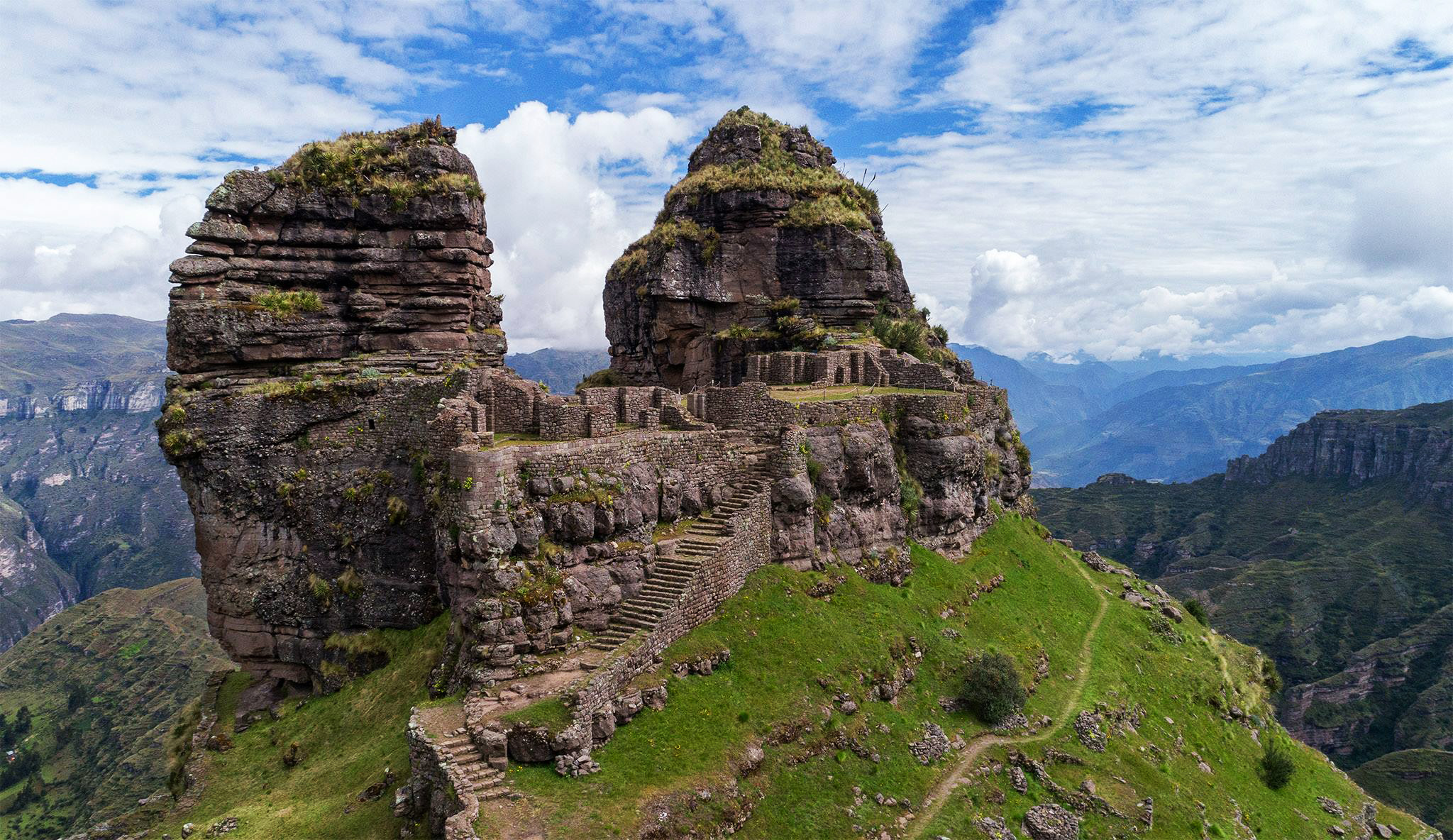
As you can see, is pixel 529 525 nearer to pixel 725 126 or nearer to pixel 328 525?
pixel 328 525

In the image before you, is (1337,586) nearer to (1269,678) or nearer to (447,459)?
(1269,678)

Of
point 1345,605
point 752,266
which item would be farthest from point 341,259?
point 1345,605

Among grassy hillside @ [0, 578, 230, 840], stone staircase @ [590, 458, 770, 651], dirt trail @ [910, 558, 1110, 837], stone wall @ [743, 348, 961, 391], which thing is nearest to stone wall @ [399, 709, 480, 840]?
stone staircase @ [590, 458, 770, 651]

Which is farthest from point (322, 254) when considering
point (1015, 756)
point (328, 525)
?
point (1015, 756)

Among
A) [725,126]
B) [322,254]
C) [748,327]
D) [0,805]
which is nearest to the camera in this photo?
[322,254]

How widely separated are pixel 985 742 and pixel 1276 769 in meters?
14.5

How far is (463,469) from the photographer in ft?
69.5

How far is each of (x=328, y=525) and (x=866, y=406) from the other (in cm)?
2092

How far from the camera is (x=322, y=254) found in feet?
110

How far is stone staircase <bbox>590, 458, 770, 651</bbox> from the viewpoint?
2125cm

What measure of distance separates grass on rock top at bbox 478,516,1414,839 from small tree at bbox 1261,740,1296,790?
328 mm

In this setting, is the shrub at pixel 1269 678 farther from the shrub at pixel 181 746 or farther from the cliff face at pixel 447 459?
the shrub at pixel 181 746

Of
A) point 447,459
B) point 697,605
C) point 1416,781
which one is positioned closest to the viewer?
point 697,605

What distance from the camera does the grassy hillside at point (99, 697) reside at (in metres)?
93.6
